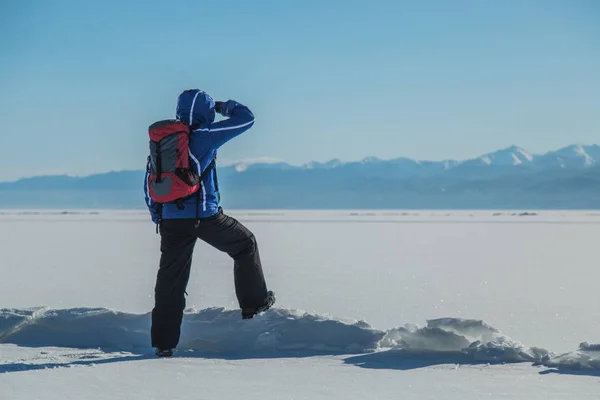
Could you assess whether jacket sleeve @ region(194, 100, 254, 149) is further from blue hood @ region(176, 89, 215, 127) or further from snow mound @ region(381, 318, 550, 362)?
snow mound @ region(381, 318, 550, 362)

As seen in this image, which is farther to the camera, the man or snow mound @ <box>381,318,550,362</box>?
the man

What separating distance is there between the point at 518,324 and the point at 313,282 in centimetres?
314

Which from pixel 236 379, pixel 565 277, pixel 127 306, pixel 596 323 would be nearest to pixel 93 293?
pixel 127 306

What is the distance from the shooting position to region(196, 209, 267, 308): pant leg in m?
3.71

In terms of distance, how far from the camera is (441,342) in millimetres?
3664

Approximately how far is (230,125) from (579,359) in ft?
6.85

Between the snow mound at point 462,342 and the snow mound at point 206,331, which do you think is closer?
the snow mound at point 462,342

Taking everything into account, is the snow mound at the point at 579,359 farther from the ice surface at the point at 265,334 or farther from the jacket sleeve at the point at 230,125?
the jacket sleeve at the point at 230,125

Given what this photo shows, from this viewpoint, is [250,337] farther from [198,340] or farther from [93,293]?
[93,293]

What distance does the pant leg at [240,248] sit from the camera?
371 cm

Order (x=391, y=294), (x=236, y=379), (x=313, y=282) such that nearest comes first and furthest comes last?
(x=236, y=379) < (x=391, y=294) < (x=313, y=282)

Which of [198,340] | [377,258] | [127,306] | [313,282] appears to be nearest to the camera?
[198,340]

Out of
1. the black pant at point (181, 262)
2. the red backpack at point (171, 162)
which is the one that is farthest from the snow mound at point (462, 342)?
the red backpack at point (171, 162)

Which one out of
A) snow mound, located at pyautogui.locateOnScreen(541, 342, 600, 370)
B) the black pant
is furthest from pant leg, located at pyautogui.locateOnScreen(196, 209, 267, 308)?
snow mound, located at pyautogui.locateOnScreen(541, 342, 600, 370)
